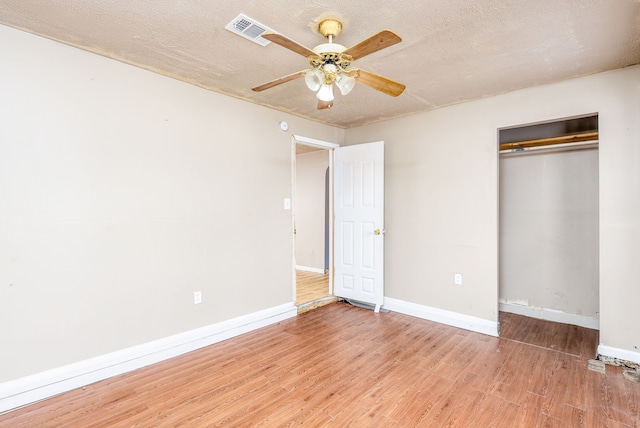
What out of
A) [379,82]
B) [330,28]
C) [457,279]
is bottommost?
[457,279]

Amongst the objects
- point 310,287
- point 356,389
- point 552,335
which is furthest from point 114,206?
point 552,335

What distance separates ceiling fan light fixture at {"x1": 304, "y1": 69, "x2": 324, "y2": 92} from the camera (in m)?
1.96

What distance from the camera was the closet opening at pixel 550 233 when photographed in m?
3.40

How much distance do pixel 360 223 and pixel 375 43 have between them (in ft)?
9.13

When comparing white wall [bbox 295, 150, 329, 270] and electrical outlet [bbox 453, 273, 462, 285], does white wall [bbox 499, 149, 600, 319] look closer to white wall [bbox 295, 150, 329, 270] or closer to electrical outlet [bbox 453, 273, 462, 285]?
electrical outlet [bbox 453, 273, 462, 285]

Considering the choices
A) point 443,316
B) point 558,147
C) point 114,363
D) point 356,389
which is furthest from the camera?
point 443,316

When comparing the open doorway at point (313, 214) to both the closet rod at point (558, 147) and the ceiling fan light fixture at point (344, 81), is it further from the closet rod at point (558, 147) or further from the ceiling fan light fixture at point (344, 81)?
the ceiling fan light fixture at point (344, 81)

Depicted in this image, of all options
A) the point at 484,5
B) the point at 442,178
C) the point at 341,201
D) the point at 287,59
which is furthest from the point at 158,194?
the point at 442,178

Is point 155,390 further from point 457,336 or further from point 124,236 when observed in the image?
point 457,336

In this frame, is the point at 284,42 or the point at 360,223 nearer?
the point at 284,42

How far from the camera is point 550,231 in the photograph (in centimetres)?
365

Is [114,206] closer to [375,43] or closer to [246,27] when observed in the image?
[246,27]

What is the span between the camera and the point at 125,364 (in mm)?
2523

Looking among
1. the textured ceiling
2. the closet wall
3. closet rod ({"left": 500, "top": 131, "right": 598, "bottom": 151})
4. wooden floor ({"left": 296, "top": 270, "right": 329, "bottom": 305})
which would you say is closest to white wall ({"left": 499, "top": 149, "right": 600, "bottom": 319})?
the closet wall
